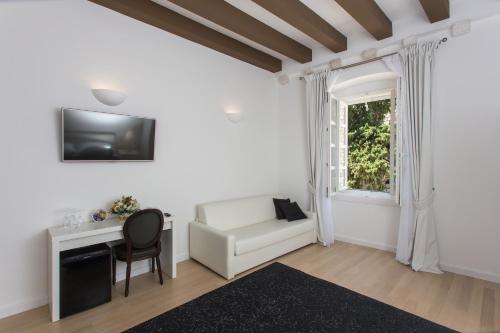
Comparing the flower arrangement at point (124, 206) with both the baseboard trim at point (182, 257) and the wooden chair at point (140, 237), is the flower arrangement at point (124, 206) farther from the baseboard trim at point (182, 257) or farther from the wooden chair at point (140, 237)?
the baseboard trim at point (182, 257)

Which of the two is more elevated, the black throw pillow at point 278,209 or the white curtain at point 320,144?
the white curtain at point 320,144

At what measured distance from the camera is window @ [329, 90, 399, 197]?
4.14m

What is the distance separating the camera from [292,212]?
405 centimetres

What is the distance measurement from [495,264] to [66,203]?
454 cm

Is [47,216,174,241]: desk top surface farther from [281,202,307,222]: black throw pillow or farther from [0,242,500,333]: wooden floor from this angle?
[281,202,307,222]: black throw pillow

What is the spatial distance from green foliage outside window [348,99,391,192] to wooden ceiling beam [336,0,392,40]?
1.14 metres

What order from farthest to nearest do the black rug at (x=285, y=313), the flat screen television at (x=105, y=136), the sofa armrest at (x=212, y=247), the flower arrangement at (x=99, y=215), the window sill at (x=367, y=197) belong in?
the window sill at (x=367, y=197) → the sofa armrest at (x=212, y=247) → the flower arrangement at (x=99, y=215) → the flat screen television at (x=105, y=136) → the black rug at (x=285, y=313)

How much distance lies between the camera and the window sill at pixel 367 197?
367cm

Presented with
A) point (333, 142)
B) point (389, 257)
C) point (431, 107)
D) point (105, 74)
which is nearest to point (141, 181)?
point (105, 74)

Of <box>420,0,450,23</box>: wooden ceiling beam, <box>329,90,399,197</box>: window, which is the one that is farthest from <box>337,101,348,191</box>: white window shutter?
<box>420,0,450,23</box>: wooden ceiling beam

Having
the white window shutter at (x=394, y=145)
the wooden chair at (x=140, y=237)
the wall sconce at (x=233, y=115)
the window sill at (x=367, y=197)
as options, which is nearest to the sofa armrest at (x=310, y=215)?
the window sill at (x=367, y=197)

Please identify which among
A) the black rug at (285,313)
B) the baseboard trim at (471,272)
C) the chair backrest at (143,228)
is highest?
the black rug at (285,313)

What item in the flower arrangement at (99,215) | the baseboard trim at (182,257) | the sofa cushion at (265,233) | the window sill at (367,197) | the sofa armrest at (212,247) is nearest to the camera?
the flower arrangement at (99,215)

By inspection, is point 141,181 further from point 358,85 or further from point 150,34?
point 358,85
